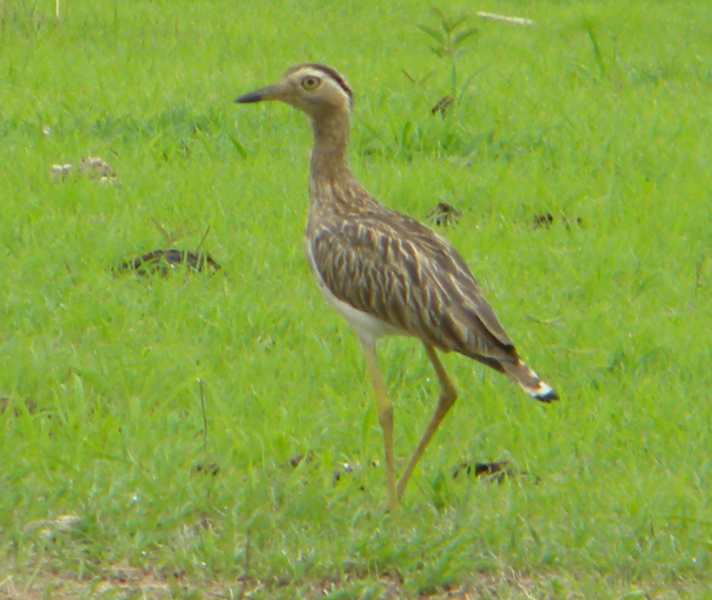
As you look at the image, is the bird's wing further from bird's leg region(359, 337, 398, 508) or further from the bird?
bird's leg region(359, 337, 398, 508)

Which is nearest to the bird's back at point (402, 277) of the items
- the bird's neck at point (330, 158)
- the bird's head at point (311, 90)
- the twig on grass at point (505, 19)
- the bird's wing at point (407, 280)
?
the bird's wing at point (407, 280)

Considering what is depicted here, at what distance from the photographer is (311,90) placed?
6.18 metres

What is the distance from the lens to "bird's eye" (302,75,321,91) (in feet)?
20.2

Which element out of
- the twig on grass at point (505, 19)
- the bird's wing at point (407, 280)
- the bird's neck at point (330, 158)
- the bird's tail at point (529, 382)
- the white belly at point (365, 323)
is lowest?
the twig on grass at point (505, 19)

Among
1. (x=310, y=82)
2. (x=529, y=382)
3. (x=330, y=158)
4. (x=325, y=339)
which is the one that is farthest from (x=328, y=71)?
(x=529, y=382)

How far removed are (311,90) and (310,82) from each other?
0.12 feet

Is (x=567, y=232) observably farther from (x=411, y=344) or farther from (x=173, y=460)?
(x=173, y=460)

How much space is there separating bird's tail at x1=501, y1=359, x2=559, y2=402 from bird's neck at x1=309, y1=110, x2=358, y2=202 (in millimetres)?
1347

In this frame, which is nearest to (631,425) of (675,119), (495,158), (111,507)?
(111,507)

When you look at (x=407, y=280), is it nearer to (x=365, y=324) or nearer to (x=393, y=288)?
(x=393, y=288)

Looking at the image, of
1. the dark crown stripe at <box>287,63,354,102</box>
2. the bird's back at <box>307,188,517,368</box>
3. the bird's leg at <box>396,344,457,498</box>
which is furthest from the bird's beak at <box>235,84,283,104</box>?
the bird's leg at <box>396,344,457,498</box>

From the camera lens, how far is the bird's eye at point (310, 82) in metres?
6.14

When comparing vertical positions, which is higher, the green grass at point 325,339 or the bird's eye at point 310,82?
the bird's eye at point 310,82

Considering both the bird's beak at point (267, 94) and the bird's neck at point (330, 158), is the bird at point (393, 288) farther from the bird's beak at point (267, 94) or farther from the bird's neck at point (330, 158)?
the bird's beak at point (267, 94)
